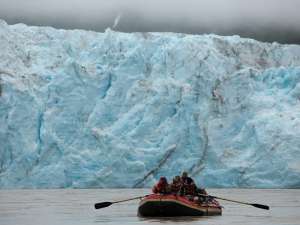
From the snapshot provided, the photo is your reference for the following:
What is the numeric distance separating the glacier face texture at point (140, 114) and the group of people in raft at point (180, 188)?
76.0 ft

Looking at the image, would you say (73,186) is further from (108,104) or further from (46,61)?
(46,61)

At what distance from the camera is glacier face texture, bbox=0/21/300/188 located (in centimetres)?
4631

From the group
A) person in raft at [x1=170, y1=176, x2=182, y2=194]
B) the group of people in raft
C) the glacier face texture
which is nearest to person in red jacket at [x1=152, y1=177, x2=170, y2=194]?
the group of people in raft

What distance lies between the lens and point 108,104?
49000mm

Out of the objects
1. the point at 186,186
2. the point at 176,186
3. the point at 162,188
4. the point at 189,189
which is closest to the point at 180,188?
→ the point at 176,186

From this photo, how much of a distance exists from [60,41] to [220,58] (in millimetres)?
11424

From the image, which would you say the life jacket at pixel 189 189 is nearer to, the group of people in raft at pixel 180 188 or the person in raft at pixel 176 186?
the group of people in raft at pixel 180 188

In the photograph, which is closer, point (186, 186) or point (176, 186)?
point (176, 186)

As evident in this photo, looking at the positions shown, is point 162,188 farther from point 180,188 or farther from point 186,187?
point 186,187

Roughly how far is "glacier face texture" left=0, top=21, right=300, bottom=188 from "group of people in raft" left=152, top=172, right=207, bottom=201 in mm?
23155

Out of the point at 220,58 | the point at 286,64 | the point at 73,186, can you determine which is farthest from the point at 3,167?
the point at 286,64

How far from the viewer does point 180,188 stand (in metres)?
23.0

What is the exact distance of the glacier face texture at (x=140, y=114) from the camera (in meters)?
46.3

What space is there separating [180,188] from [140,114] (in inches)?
1014
